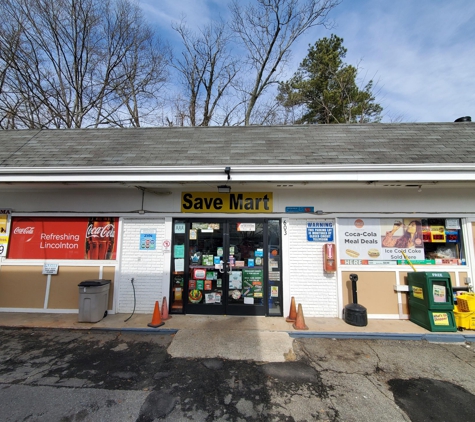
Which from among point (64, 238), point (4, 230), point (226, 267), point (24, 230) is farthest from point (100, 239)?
point (226, 267)

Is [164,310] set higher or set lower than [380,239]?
lower

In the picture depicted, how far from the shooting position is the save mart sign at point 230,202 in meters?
5.77

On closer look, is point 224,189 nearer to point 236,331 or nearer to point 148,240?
point 148,240

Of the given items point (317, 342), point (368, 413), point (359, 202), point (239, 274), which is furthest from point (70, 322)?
point (359, 202)

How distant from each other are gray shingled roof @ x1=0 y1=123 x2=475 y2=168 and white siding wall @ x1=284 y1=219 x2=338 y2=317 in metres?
1.86

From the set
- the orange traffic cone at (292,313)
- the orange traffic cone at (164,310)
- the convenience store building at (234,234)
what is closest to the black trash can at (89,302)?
the convenience store building at (234,234)

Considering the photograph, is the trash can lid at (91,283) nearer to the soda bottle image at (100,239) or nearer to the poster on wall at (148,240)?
the soda bottle image at (100,239)

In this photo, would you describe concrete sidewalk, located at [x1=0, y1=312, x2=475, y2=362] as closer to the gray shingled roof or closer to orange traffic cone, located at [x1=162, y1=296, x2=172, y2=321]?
orange traffic cone, located at [x1=162, y1=296, x2=172, y2=321]

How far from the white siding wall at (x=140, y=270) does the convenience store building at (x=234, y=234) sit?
2cm

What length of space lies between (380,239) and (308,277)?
195 centimetres

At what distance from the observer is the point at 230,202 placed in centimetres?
580

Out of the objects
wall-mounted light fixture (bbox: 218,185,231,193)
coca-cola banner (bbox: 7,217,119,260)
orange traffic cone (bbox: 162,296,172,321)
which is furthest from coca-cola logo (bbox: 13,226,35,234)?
wall-mounted light fixture (bbox: 218,185,231,193)

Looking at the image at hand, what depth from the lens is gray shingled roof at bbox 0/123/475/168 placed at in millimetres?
5203

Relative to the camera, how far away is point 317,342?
4434 mm
